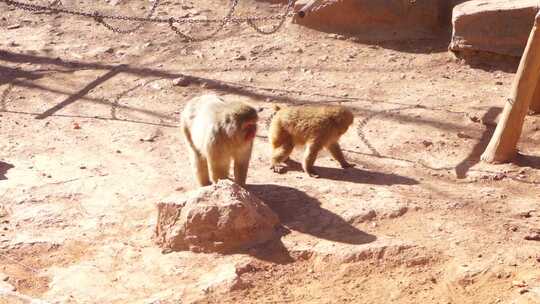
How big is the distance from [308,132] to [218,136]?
4.06 feet

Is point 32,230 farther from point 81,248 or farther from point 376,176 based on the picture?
point 376,176

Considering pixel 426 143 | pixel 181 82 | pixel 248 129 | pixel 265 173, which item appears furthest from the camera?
pixel 181 82

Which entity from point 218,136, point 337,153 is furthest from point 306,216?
point 337,153

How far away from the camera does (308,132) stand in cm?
723

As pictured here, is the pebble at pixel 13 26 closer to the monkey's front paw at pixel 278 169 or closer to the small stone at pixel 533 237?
the monkey's front paw at pixel 278 169

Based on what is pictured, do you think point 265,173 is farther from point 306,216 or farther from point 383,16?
point 383,16

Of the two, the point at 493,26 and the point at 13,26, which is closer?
the point at 493,26

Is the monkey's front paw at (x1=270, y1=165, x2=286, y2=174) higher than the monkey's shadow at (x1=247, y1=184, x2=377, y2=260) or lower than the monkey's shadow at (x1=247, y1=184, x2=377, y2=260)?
lower

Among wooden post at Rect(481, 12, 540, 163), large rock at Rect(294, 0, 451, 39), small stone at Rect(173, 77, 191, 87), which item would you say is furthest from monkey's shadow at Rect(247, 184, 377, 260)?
large rock at Rect(294, 0, 451, 39)

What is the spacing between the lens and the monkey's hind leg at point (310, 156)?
7.20m

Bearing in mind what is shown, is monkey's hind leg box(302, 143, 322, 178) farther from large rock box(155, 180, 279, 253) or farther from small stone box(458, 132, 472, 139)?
small stone box(458, 132, 472, 139)

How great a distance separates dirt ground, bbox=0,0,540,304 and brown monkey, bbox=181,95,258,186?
0.36m

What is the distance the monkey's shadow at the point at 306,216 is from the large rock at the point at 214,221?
25cm

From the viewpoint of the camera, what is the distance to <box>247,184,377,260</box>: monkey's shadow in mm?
5930
